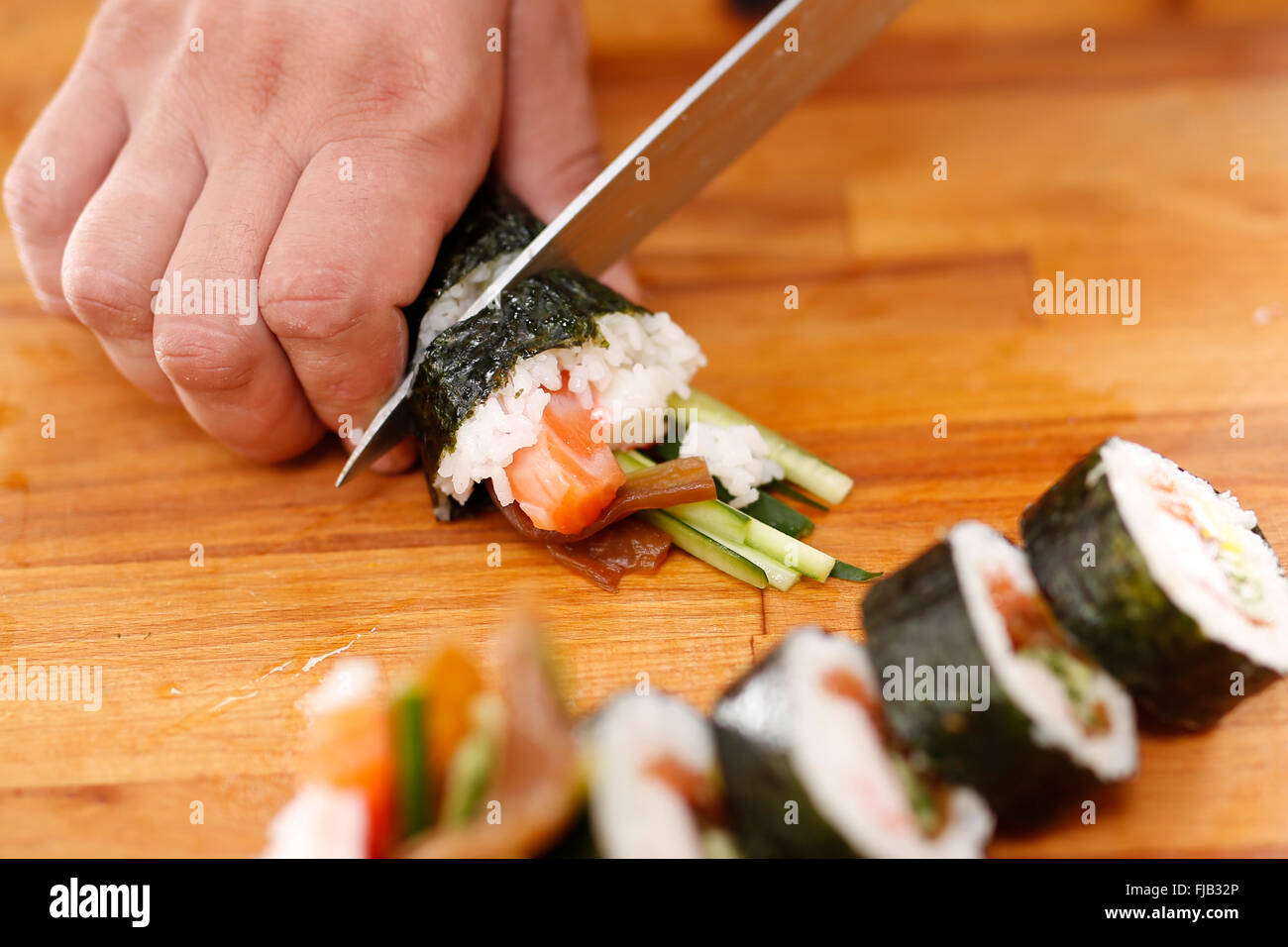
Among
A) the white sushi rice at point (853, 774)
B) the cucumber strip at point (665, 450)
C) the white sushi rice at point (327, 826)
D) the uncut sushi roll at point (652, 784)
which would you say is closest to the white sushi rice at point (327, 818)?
the white sushi rice at point (327, 826)

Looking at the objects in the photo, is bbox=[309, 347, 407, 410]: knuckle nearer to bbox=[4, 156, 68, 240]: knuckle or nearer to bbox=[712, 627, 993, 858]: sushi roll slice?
bbox=[4, 156, 68, 240]: knuckle

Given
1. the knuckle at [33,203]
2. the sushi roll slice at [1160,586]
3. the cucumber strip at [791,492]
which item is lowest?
the sushi roll slice at [1160,586]

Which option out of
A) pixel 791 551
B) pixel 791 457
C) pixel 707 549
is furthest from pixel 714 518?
pixel 791 457

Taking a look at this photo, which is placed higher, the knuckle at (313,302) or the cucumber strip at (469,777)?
the knuckle at (313,302)

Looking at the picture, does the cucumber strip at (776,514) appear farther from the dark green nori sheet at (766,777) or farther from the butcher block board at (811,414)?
the dark green nori sheet at (766,777)

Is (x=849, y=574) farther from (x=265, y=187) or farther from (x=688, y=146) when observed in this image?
(x=265, y=187)

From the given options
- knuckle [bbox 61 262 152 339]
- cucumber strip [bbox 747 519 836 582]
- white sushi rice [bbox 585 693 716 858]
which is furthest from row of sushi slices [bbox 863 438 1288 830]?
knuckle [bbox 61 262 152 339]
